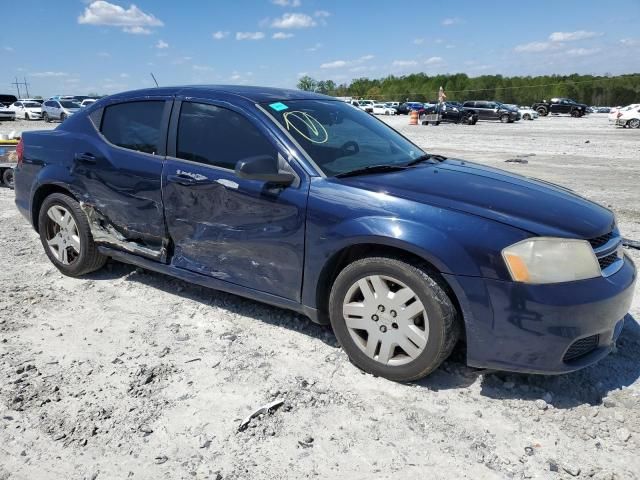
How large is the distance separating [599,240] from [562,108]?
5593cm

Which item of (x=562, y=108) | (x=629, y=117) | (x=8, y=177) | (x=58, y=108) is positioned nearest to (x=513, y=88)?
(x=562, y=108)

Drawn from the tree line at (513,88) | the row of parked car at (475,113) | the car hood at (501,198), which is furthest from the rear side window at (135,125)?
the tree line at (513,88)

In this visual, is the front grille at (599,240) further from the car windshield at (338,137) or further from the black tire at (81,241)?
the black tire at (81,241)

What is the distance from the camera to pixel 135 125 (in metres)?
4.20

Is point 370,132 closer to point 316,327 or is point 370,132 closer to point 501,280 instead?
point 316,327

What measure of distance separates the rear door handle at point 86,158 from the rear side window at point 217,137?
0.92m

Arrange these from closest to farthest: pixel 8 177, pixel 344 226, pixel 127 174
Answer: pixel 344 226 → pixel 127 174 → pixel 8 177

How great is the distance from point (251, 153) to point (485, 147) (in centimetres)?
1584

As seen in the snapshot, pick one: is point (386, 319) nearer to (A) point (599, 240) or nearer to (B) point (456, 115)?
(A) point (599, 240)

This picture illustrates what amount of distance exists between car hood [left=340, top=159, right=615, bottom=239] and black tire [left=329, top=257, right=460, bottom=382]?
1.34 feet

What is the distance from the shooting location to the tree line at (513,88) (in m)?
88.4

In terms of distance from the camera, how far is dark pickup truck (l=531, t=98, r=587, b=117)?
166ft

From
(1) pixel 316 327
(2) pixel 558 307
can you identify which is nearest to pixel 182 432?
(1) pixel 316 327

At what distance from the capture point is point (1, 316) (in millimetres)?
3961
